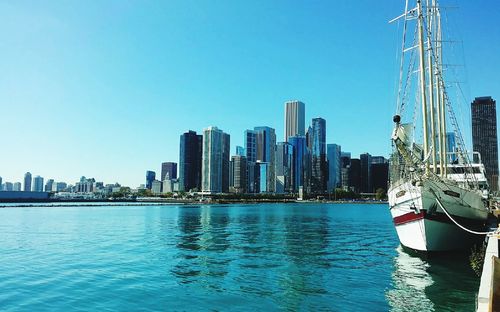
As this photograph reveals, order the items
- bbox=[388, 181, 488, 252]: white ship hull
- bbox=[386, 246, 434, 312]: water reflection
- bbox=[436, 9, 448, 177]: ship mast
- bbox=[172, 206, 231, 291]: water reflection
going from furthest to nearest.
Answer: bbox=[436, 9, 448, 177]: ship mast, bbox=[388, 181, 488, 252]: white ship hull, bbox=[172, 206, 231, 291]: water reflection, bbox=[386, 246, 434, 312]: water reflection

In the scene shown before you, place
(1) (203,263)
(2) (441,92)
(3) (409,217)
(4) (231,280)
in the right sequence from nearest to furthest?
(4) (231,280)
(3) (409,217)
(1) (203,263)
(2) (441,92)

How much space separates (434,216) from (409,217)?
2614 millimetres

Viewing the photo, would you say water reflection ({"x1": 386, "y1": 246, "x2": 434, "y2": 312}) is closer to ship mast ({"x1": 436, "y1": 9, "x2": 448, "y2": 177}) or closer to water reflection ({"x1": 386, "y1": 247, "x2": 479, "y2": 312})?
water reflection ({"x1": 386, "y1": 247, "x2": 479, "y2": 312})

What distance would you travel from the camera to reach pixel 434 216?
3222 cm

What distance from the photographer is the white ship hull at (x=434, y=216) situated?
106ft

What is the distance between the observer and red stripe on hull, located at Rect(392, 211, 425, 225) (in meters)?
32.4

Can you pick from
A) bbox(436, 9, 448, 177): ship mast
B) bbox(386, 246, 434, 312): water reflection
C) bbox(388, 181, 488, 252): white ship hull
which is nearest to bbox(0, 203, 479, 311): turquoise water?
bbox(386, 246, 434, 312): water reflection

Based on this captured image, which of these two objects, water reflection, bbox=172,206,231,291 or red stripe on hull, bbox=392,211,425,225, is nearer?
water reflection, bbox=172,206,231,291

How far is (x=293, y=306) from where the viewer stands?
2077 centimetres

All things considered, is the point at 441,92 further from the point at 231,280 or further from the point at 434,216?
the point at 231,280

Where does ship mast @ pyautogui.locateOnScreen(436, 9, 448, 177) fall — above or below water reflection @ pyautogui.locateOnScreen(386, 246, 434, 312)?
above

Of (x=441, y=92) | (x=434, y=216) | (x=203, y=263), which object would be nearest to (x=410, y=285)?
(x=434, y=216)

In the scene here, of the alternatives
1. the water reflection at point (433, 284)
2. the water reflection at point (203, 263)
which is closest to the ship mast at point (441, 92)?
the water reflection at point (433, 284)

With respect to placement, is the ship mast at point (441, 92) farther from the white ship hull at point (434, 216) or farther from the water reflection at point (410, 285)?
the water reflection at point (410, 285)
